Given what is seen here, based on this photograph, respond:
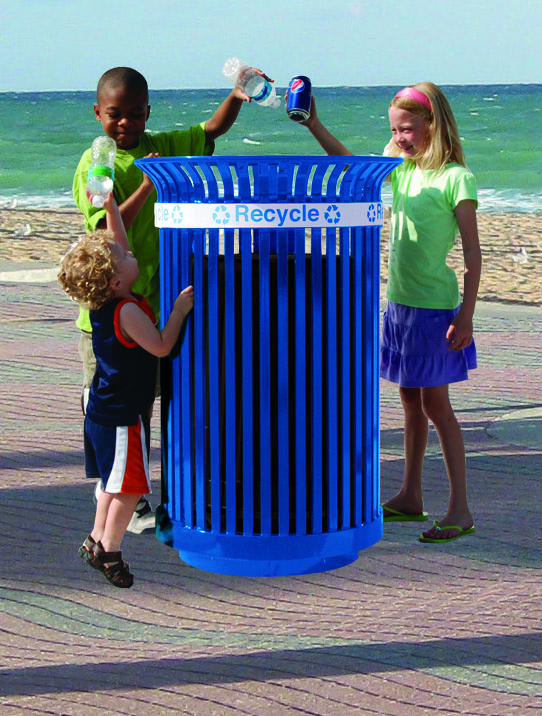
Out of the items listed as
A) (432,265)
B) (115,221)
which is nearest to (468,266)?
(432,265)

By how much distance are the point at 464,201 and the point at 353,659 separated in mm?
1785

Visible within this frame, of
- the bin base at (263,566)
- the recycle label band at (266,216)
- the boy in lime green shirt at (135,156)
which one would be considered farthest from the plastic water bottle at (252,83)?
the bin base at (263,566)

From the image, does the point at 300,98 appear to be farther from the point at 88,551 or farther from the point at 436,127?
the point at 88,551

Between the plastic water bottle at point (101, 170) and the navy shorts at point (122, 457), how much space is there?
821mm

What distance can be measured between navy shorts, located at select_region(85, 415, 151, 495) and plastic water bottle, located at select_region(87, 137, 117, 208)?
821 mm

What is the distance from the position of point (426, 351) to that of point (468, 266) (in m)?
0.37

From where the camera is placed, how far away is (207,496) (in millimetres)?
4125

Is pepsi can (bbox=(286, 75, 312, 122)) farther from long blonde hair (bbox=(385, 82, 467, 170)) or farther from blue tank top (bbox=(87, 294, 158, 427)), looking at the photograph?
blue tank top (bbox=(87, 294, 158, 427))

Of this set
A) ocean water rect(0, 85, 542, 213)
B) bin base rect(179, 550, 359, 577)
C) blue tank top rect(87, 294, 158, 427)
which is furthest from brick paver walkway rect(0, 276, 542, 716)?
ocean water rect(0, 85, 542, 213)

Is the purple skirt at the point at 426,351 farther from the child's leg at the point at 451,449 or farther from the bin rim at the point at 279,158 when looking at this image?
the bin rim at the point at 279,158

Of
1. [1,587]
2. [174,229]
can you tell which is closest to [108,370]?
[174,229]

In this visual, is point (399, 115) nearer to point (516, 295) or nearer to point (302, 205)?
point (302, 205)

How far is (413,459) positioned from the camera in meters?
4.82

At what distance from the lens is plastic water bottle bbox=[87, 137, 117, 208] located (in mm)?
4137
